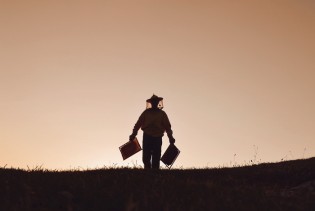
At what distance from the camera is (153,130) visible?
55.0ft

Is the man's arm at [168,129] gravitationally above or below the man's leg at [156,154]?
above

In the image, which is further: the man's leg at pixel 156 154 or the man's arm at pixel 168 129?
the man's arm at pixel 168 129

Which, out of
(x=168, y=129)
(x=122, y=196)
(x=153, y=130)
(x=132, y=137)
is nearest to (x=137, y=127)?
(x=132, y=137)

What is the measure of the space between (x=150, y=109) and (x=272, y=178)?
190 inches

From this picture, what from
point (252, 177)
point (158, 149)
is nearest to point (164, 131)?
point (158, 149)

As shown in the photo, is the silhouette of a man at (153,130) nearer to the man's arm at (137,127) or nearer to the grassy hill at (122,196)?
the man's arm at (137,127)

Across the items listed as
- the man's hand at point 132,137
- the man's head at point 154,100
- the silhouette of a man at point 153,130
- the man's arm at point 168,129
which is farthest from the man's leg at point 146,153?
the man's head at point 154,100

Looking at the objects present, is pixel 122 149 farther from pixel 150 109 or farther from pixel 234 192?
pixel 234 192

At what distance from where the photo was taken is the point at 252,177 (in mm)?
15227

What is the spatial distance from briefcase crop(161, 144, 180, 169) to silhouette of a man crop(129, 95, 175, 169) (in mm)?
207

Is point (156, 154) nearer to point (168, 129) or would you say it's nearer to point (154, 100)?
point (168, 129)

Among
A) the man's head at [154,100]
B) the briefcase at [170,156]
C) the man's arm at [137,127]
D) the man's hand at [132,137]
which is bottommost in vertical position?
the briefcase at [170,156]

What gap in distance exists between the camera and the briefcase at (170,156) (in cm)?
1642

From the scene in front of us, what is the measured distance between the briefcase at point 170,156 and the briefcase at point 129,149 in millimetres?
907
